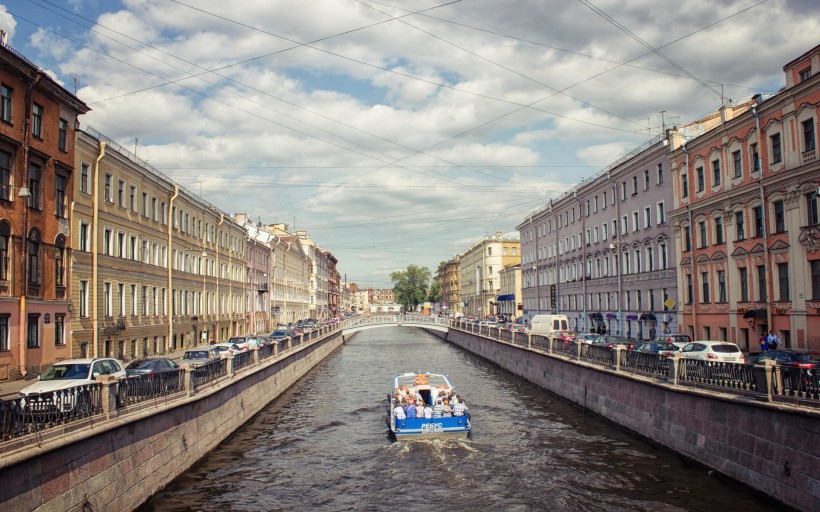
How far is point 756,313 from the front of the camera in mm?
31891

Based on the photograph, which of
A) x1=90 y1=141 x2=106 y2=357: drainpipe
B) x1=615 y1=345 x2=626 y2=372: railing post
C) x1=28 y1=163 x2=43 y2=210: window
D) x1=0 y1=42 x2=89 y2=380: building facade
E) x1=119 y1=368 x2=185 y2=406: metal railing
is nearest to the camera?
x1=119 y1=368 x2=185 y2=406: metal railing

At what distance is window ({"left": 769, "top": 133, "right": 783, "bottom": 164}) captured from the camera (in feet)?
100

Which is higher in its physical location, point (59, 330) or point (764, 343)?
point (59, 330)

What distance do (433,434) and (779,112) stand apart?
22.9 metres

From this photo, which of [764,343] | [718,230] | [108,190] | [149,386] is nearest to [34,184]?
[108,190]

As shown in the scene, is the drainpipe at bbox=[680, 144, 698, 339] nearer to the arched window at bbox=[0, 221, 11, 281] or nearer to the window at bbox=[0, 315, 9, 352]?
the window at bbox=[0, 315, 9, 352]

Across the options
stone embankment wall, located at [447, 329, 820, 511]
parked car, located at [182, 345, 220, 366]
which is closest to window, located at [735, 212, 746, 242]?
stone embankment wall, located at [447, 329, 820, 511]

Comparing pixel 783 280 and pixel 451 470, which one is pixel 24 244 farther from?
pixel 783 280

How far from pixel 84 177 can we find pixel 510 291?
77.9 meters

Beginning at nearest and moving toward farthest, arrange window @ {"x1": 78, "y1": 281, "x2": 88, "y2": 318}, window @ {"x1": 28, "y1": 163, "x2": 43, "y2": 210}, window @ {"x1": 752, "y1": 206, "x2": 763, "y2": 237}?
window @ {"x1": 28, "y1": 163, "x2": 43, "y2": 210} → window @ {"x1": 78, "y1": 281, "x2": 88, "y2": 318} → window @ {"x1": 752, "y1": 206, "x2": 763, "y2": 237}

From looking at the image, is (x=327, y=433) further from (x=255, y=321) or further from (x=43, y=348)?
(x=255, y=321)

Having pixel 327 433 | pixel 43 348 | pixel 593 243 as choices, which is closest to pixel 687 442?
pixel 327 433

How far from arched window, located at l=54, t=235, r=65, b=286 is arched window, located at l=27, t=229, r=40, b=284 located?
50.9 inches

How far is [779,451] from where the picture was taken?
1356cm
